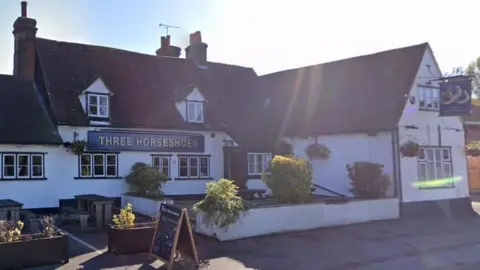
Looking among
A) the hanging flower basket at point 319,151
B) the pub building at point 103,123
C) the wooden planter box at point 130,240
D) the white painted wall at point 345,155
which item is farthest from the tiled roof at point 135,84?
the wooden planter box at point 130,240

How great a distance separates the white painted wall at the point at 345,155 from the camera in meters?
18.8

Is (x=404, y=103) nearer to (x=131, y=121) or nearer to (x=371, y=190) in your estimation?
(x=371, y=190)

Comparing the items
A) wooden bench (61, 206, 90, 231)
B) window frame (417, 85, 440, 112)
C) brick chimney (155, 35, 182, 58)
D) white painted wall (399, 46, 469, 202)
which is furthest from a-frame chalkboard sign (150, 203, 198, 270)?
brick chimney (155, 35, 182, 58)

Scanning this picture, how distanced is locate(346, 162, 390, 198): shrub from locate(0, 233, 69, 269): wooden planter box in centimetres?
1166

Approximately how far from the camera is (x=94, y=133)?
1917 centimetres

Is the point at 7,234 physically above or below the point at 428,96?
below

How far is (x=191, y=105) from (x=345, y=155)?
7.76 meters

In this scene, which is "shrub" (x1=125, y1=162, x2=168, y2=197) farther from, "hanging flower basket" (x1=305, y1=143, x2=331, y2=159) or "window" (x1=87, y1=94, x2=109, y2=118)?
"hanging flower basket" (x1=305, y1=143, x2=331, y2=159)

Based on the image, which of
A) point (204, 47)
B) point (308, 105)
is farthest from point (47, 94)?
point (308, 105)

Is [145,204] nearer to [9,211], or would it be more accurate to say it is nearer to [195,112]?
[9,211]

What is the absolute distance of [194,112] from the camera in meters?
22.4

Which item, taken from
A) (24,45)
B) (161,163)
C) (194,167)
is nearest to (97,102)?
(161,163)

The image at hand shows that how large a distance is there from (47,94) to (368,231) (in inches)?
553

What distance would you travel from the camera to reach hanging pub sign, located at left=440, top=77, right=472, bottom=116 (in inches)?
711
